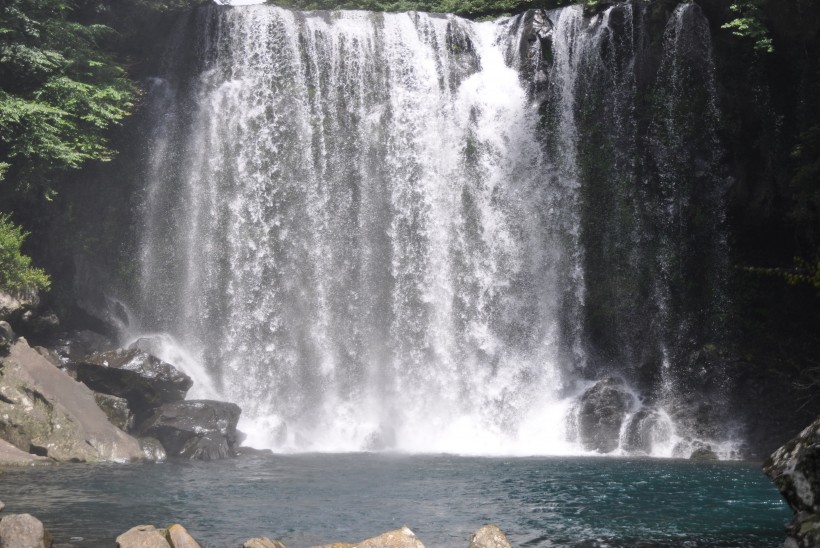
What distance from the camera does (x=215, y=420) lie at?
19.4 metres

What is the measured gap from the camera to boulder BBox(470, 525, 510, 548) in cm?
877

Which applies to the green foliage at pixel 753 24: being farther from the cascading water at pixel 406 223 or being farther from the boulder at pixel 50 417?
the boulder at pixel 50 417

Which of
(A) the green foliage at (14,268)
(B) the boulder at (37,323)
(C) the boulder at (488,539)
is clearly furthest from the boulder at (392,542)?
(B) the boulder at (37,323)

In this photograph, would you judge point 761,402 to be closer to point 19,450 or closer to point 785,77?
point 785,77

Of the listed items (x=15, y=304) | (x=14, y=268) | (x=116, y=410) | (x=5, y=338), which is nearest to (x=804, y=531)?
(x=116, y=410)

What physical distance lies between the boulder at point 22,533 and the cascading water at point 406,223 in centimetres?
1233

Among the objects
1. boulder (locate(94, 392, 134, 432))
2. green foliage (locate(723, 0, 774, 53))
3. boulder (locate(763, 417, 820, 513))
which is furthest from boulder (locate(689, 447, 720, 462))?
boulder (locate(94, 392, 134, 432))

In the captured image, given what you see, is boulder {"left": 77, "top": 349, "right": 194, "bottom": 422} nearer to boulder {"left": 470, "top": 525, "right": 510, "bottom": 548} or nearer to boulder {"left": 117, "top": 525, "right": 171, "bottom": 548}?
boulder {"left": 117, "top": 525, "right": 171, "bottom": 548}

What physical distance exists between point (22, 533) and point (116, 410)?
11.1 m

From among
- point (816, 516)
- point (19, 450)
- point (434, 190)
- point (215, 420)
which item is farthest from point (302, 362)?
point (816, 516)

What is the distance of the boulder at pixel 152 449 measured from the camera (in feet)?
61.0

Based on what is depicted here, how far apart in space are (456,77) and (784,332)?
12.8 m

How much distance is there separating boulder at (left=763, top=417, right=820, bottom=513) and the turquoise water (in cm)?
370

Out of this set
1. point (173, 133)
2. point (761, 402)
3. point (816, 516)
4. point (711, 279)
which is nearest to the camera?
point (816, 516)
